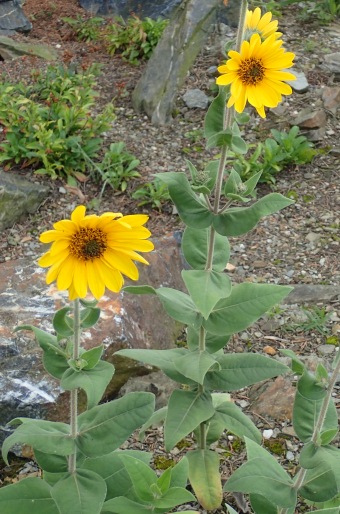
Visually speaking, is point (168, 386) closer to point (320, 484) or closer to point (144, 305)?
point (144, 305)

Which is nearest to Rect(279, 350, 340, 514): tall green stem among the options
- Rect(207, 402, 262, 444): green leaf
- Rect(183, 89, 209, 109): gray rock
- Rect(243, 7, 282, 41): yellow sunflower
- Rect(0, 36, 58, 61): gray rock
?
Rect(207, 402, 262, 444): green leaf

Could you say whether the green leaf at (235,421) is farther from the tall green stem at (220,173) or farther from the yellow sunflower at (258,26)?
the yellow sunflower at (258,26)

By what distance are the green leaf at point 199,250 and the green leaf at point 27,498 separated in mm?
1074

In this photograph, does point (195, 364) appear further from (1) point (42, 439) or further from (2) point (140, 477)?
(1) point (42, 439)

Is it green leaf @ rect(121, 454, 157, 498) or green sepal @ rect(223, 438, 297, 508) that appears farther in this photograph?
green sepal @ rect(223, 438, 297, 508)

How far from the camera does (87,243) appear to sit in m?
2.29

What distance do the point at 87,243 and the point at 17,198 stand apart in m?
3.73

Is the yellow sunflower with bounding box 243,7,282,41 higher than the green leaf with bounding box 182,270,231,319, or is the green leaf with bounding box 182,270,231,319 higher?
the yellow sunflower with bounding box 243,7,282,41

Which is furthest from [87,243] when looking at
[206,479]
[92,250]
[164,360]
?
[206,479]

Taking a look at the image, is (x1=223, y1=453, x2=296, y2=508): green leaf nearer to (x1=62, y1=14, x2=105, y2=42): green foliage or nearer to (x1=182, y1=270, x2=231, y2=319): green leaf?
(x1=182, y1=270, x2=231, y2=319): green leaf

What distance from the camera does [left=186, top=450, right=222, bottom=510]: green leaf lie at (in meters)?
3.45

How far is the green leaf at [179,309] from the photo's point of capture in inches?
123

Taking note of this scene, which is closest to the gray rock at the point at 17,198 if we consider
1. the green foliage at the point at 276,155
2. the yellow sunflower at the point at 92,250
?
the green foliage at the point at 276,155

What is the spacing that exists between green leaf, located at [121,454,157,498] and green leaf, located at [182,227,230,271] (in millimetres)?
843
